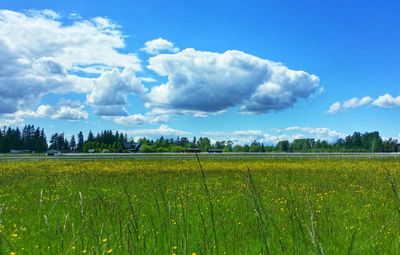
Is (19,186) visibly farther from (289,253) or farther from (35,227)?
(289,253)

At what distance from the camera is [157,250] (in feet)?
16.5

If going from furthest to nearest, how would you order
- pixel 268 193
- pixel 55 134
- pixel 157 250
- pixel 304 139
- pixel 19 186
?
1. pixel 55 134
2. pixel 304 139
3. pixel 19 186
4. pixel 268 193
5. pixel 157 250

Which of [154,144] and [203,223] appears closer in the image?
[203,223]

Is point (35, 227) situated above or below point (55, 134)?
below

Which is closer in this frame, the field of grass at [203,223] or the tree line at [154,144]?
the field of grass at [203,223]

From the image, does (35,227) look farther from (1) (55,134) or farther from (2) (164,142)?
(1) (55,134)

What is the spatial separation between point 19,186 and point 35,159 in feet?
107

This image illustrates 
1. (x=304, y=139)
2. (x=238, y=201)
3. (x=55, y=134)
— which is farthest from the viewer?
(x=55, y=134)

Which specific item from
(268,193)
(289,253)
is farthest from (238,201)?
(289,253)

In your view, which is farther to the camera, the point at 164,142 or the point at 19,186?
the point at 164,142

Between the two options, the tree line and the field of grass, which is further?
the tree line

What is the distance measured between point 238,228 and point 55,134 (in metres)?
189

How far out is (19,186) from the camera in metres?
16.9

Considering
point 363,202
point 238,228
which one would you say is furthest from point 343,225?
point 363,202
